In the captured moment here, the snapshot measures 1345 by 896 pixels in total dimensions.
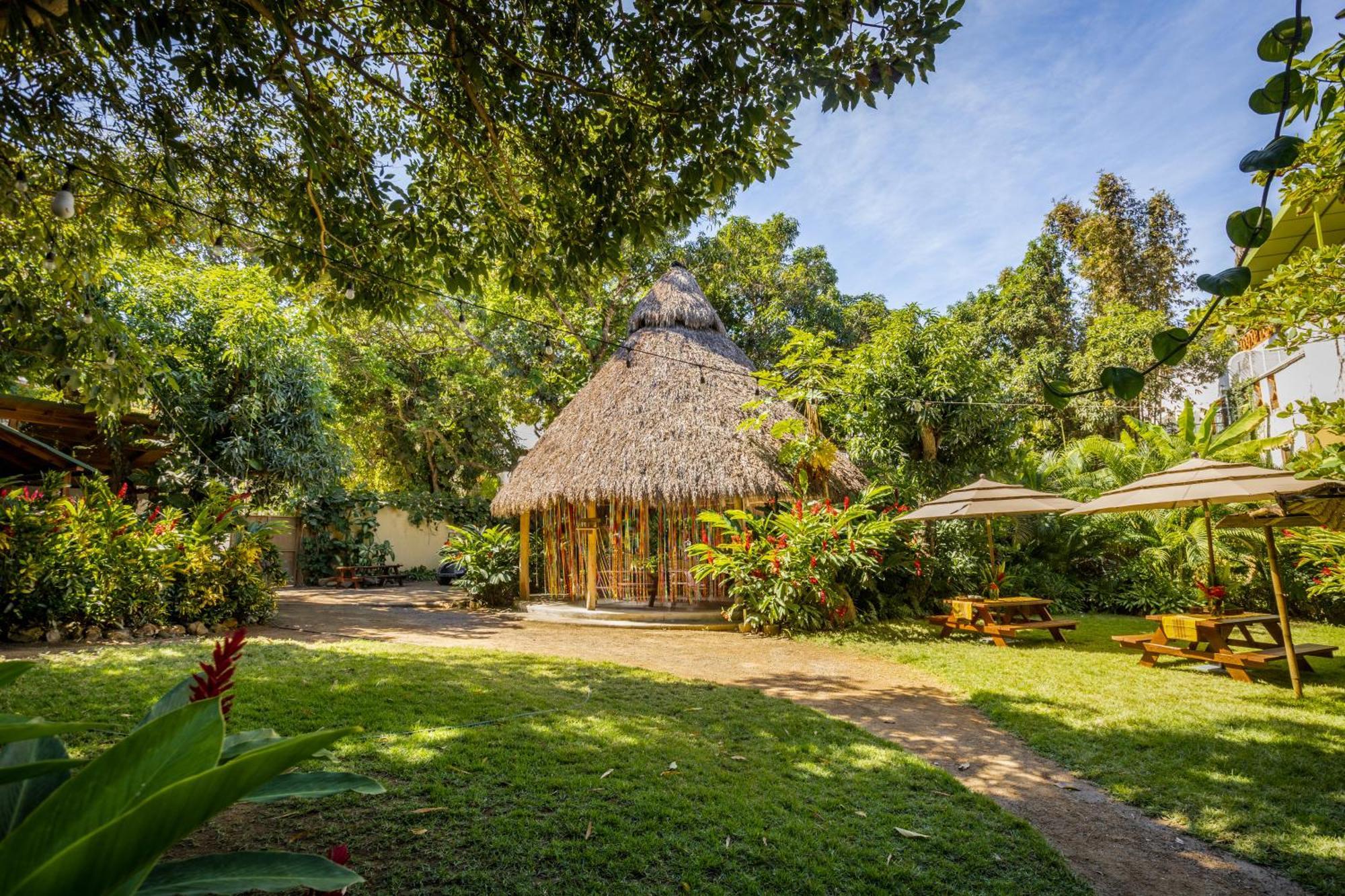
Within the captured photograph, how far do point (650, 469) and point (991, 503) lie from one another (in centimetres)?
471

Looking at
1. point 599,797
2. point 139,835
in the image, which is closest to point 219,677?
point 139,835

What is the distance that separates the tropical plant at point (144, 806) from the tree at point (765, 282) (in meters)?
16.4

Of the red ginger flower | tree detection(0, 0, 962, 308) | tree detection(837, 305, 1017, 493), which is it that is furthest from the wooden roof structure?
tree detection(837, 305, 1017, 493)

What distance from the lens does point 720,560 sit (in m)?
8.77

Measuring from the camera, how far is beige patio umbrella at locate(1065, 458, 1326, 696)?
Result: 532 cm

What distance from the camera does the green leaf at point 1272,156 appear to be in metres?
1.04

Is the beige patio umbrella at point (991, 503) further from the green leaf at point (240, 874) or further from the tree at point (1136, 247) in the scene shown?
the tree at point (1136, 247)

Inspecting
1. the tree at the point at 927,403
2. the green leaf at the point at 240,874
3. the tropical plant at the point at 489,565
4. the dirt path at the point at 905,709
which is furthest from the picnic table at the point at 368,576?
the green leaf at the point at 240,874

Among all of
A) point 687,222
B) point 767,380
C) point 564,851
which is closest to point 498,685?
point 564,851

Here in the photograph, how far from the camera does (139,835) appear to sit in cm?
52

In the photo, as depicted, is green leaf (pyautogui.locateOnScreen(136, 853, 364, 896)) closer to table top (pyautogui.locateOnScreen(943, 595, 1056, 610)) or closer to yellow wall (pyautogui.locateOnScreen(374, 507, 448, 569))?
table top (pyautogui.locateOnScreen(943, 595, 1056, 610))

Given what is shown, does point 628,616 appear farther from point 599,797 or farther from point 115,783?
point 115,783

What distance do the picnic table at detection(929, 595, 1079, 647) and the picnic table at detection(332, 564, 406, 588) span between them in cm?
1320

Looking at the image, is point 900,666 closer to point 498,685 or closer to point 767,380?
point 498,685
